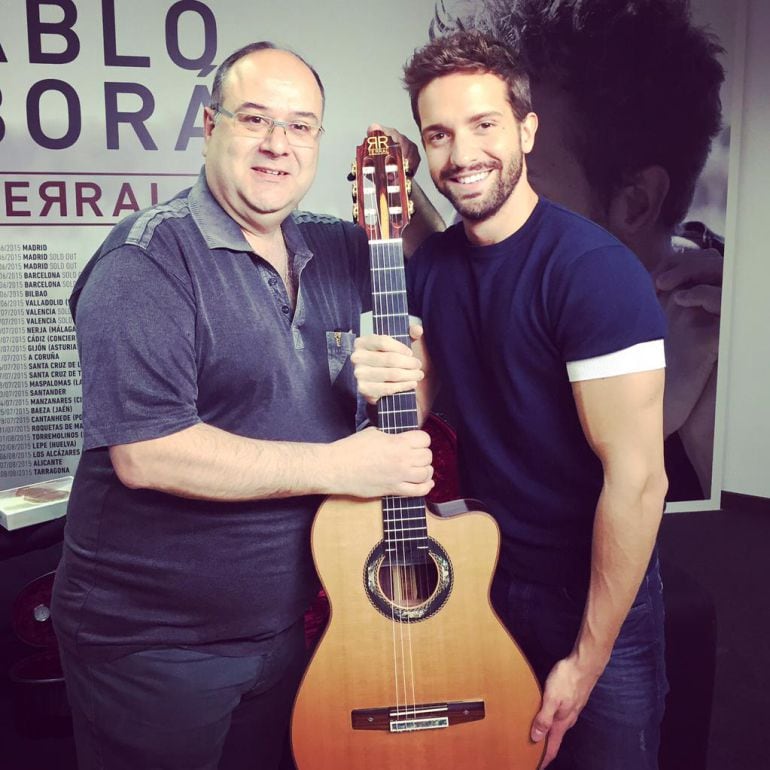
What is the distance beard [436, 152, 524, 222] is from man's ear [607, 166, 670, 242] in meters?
2.58

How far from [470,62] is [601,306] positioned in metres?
0.54

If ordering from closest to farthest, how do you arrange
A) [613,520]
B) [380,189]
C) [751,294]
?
[613,520] < [380,189] < [751,294]

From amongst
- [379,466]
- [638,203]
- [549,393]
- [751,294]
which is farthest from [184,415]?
[751,294]

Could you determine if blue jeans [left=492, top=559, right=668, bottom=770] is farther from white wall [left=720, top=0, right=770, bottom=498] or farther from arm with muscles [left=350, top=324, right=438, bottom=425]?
white wall [left=720, top=0, right=770, bottom=498]

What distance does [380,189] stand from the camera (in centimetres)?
149

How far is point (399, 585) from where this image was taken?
1491 mm

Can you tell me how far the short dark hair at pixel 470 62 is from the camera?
1.42 metres

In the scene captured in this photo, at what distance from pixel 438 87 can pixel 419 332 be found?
18.8 inches

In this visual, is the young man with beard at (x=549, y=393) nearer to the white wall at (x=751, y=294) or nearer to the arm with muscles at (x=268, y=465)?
the arm with muscles at (x=268, y=465)

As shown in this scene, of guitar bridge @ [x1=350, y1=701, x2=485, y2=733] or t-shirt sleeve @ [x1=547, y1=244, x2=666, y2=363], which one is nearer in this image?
t-shirt sleeve @ [x1=547, y1=244, x2=666, y2=363]

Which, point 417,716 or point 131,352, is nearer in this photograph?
point 131,352

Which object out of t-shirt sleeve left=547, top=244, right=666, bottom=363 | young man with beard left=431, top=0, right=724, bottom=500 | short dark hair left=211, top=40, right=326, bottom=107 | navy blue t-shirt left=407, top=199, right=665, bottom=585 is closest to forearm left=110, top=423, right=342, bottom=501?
navy blue t-shirt left=407, top=199, right=665, bottom=585

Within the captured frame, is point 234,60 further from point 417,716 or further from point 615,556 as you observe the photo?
point 417,716

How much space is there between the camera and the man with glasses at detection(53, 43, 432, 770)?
1304 millimetres
